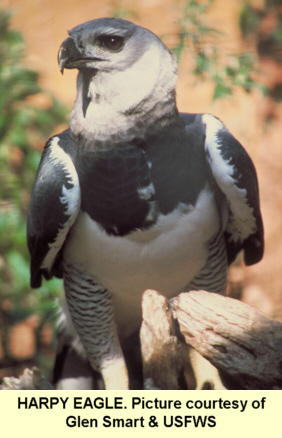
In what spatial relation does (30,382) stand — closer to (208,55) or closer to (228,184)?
(228,184)

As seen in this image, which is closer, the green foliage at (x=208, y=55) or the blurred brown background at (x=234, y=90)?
the green foliage at (x=208, y=55)

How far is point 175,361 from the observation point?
3.67ft

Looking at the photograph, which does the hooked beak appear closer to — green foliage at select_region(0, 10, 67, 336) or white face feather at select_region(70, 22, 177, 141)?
white face feather at select_region(70, 22, 177, 141)

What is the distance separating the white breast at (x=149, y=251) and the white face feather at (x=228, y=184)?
5 cm

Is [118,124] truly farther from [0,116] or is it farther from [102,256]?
[0,116]

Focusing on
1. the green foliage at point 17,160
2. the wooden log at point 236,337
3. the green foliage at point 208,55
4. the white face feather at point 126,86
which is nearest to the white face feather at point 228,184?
the white face feather at point 126,86

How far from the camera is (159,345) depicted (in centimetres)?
108

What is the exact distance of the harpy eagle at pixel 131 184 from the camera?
3.91 ft

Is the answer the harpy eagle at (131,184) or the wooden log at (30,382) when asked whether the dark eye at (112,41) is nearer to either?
the harpy eagle at (131,184)

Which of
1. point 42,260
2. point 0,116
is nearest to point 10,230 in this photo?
point 0,116

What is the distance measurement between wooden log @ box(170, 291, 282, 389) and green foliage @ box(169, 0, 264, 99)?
1.10 meters

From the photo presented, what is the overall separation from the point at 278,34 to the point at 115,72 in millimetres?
1458

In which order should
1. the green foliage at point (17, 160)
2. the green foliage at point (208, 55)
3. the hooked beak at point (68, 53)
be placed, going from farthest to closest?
1. the green foliage at point (17, 160)
2. the green foliage at point (208, 55)
3. the hooked beak at point (68, 53)

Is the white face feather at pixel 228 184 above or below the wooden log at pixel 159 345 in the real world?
above
